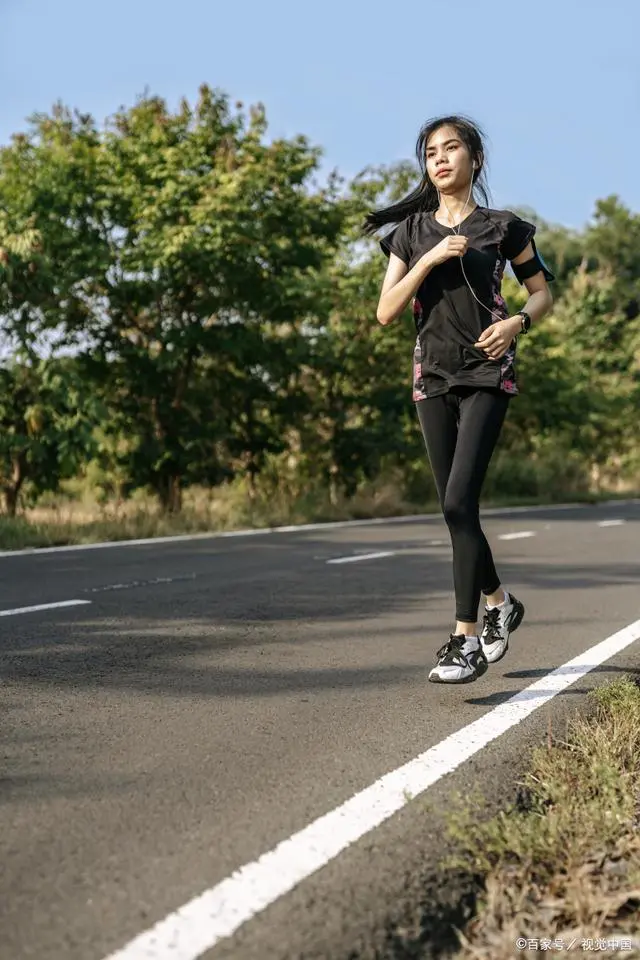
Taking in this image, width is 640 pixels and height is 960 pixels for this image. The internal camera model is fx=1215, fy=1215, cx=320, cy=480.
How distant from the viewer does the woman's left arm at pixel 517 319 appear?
15.3ft

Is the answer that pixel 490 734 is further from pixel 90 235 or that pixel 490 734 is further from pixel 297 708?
pixel 90 235

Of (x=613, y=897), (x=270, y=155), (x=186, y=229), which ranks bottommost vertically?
(x=613, y=897)

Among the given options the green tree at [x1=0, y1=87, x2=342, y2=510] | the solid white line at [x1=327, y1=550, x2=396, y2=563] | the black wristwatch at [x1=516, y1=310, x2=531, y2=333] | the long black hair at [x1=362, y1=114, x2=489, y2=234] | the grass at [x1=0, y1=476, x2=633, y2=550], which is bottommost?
the solid white line at [x1=327, y1=550, x2=396, y2=563]

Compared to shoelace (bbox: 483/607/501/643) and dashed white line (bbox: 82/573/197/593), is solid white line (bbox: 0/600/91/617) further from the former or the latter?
shoelace (bbox: 483/607/501/643)

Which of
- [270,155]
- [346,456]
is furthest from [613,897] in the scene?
[346,456]

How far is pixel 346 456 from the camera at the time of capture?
23234mm

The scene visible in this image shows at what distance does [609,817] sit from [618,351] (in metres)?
43.5

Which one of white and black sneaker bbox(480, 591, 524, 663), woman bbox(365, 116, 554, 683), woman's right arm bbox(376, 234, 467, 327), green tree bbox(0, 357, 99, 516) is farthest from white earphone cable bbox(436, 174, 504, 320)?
green tree bbox(0, 357, 99, 516)

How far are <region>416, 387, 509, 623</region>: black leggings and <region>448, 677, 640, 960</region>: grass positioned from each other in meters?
1.23

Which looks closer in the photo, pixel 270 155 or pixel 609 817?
pixel 609 817

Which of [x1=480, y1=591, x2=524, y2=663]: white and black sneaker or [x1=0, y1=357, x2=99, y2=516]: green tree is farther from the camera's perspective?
[x1=0, y1=357, x2=99, y2=516]: green tree

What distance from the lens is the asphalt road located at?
2.58 meters

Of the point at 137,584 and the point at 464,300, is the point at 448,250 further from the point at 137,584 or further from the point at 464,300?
the point at 137,584

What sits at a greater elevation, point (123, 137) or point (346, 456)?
point (123, 137)
